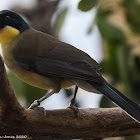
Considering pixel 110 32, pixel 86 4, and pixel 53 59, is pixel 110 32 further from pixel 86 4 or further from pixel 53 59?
pixel 86 4

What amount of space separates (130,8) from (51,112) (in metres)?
0.87

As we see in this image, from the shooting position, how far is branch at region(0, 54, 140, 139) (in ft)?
5.28

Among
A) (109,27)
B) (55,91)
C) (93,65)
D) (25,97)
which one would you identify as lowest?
(25,97)

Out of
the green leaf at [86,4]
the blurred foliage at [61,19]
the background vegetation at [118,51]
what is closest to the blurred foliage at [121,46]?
the background vegetation at [118,51]

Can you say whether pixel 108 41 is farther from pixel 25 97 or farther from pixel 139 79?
pixel 25 97

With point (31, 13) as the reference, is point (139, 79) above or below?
below

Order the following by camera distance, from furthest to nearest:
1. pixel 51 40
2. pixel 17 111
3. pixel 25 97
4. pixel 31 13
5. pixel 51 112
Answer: pixel 31 13
pixel 25 97
pixel 51 40
pixel 51 112
pixel 17 111

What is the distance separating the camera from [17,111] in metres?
1.64

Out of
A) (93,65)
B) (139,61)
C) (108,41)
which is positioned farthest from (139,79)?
(93,65)

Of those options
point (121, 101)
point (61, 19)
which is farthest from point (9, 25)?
point (121, 101)

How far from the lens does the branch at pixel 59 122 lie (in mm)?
1609

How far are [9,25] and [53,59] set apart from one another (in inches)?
11.7

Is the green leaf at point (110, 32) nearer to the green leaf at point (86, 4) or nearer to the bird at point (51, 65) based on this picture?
the bird at point (51, 65)

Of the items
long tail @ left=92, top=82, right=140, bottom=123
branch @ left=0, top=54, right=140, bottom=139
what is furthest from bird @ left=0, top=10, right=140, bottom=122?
branch @ left=0, top=54, right=140, bottom=139
